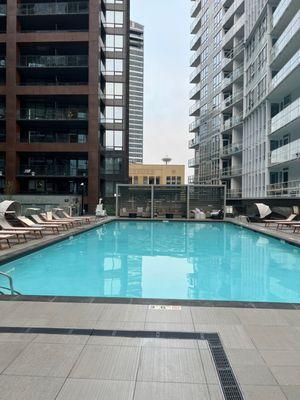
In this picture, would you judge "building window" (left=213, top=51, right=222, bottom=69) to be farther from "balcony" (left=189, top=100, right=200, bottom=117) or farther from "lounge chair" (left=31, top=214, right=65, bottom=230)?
"lounge chair" (left=31, top=214, right=65, bottom=230)

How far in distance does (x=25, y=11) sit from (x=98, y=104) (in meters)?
11.3

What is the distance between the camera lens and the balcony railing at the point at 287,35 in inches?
934

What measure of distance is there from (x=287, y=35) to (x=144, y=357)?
1042 inches

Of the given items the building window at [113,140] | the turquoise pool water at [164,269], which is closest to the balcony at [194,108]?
the building window at [113,140]

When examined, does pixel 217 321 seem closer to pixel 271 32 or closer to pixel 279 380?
pixel 279 380

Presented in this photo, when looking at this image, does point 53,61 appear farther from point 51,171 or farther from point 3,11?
point 51,171

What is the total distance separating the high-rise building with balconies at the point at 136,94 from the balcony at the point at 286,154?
11863 cm

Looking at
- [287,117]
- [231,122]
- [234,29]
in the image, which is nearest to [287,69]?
[287,117]

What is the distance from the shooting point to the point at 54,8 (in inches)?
1506

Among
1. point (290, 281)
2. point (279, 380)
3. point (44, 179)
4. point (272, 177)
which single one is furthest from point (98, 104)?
point (279, 380)

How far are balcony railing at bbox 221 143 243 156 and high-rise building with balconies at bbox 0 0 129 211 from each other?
1386cm

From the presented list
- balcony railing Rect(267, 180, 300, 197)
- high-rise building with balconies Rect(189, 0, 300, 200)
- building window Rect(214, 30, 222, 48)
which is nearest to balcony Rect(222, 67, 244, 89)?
high-rise building with balconies Rect(189, 0, 300, 200)

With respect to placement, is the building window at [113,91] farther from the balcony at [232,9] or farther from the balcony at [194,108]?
the balcony at [194,108]

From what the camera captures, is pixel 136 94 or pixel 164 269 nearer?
pixel 164 269
